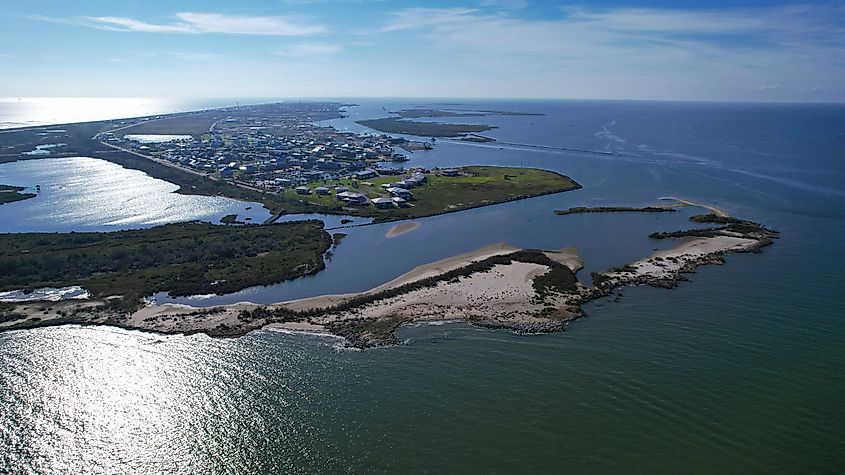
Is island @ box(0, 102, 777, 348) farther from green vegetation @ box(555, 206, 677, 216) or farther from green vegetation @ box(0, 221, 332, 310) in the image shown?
green vegetation @ box(555, 206, 677, 216)

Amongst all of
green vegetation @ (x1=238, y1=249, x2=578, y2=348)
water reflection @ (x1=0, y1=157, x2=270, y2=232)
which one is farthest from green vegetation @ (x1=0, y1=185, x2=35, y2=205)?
green vegetation @ (x1=238, y1=249, x2=578, y2=348)

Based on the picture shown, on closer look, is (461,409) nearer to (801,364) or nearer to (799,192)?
(801,364)

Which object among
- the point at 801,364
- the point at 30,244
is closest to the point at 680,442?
the point at 801,364

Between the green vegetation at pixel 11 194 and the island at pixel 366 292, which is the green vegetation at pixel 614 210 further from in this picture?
the green vegetation at pixel 11 194

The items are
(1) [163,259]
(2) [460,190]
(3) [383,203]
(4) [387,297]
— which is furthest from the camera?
(2) [460,190]

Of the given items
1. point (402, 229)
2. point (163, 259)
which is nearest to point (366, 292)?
point (402, 229)

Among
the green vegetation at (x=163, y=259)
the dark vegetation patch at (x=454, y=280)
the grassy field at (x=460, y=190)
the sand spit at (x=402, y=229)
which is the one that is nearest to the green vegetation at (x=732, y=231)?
the dark vegetation patch at (x=454, y=280)

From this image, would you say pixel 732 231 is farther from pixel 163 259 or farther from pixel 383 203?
pixel 163 259
